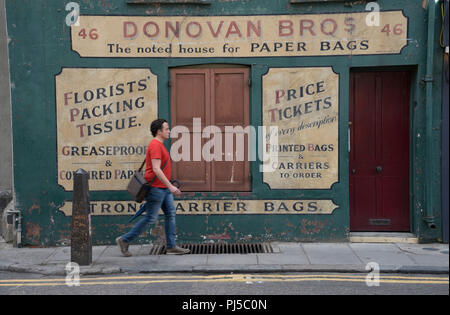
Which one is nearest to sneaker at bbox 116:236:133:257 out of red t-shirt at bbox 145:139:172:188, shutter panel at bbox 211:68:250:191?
red t-shirt at bbox 145:139:172:188

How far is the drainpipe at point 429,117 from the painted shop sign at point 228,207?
146 centimetres

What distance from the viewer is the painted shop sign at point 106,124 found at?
26.8ft

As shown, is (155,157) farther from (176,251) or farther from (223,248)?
(223,248)

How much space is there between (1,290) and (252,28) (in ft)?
17.2

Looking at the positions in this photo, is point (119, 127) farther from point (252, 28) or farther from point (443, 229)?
Result: point (443, 229)

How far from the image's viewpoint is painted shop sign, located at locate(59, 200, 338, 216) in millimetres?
8219

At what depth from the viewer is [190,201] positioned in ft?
27.0

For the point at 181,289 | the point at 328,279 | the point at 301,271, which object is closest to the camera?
the point at 181,289

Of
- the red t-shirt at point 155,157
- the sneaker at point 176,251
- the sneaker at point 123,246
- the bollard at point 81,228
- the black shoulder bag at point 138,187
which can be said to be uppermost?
the red t-shirt at point 155,157

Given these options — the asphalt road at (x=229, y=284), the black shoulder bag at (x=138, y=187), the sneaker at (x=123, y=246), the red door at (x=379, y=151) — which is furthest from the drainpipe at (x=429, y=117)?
the sneaker at (x=123, y=246)

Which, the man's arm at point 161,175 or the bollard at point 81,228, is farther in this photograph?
the man's arm at point 161,175

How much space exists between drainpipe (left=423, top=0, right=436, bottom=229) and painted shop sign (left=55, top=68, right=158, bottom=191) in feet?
14.3

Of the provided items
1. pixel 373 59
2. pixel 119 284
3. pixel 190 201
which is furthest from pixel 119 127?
pixel 373 59

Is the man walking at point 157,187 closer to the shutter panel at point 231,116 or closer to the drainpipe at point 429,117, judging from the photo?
the shutter panel at point 231,116
